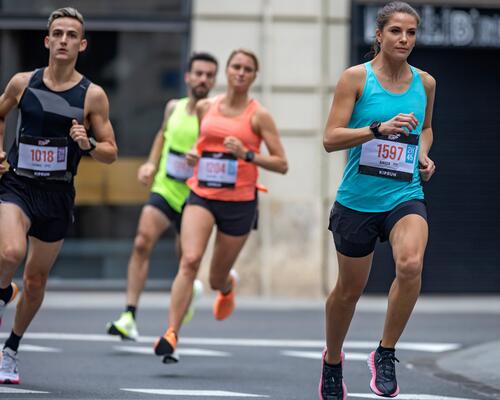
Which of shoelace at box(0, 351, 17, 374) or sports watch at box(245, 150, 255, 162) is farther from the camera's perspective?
sports watch at box(245, 150, 255, 162)

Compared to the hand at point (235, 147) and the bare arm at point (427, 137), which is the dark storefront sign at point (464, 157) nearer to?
the hand at point (235, 147)

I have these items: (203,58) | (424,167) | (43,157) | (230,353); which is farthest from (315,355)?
(424,167)

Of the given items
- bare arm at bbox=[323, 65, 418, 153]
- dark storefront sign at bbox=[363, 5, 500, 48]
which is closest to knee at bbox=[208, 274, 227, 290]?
bare arm at bbox=[323, 65, 418, 153]

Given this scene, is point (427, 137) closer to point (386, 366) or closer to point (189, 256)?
point (386, 366)

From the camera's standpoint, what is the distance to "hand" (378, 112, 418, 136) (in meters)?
6.97

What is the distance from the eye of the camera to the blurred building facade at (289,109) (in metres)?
15.8

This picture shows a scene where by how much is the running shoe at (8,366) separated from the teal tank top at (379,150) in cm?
226

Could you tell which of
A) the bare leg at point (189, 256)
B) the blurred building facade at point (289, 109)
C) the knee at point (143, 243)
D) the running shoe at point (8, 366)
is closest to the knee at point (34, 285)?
the running shoe at point (8, 366)

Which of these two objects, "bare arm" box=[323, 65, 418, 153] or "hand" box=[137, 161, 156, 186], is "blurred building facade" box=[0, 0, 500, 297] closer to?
"hand" box=[137, 161, 156, 186]

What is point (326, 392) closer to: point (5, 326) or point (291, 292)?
point (5, 326)

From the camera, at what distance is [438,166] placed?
1612 centimetres

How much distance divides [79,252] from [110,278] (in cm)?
45

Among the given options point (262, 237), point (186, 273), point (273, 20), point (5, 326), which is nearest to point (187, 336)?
point (5, 326)

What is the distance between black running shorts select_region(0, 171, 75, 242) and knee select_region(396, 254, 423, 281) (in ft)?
7.00
